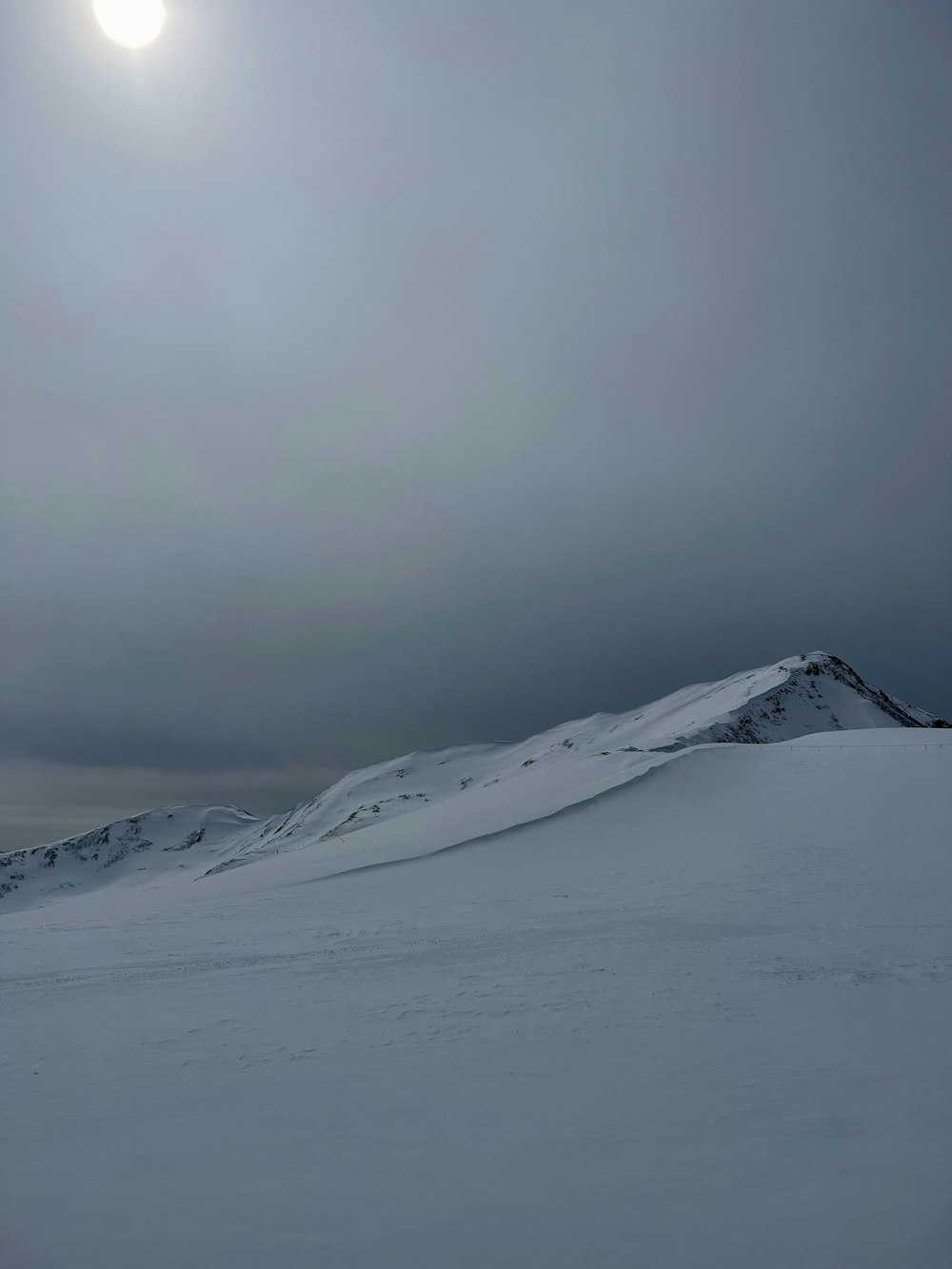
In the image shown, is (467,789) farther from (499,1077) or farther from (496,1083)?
(496,1083)

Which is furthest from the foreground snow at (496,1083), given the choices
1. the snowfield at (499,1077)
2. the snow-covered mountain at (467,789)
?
the snow-covered mountain at (467,789)

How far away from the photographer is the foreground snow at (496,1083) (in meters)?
4.59

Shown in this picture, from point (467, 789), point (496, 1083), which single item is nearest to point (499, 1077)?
point (496, 1083)

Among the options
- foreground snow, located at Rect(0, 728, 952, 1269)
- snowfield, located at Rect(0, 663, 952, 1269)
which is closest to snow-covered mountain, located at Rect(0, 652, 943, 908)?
snowfield, located at Rect(0, 663, 952, 1269)

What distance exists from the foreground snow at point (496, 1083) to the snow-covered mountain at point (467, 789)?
850cm

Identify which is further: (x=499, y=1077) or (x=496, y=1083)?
(x=499, y=1077)

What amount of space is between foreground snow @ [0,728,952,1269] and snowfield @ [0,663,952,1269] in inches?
1.2

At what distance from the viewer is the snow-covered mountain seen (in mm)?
23031

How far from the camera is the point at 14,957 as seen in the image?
1137cm

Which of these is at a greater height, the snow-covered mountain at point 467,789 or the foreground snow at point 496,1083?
the snow-covered mountain at point 467,789

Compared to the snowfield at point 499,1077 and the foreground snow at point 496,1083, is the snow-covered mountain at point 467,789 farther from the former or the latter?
the foreground snow at point 496,1083

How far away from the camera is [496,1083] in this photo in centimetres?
646

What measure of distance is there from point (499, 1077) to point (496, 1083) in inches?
4.5

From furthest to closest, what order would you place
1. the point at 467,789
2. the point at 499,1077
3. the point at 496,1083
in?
the point at 467,789
the point at 499,1077
the point at 496,1083
